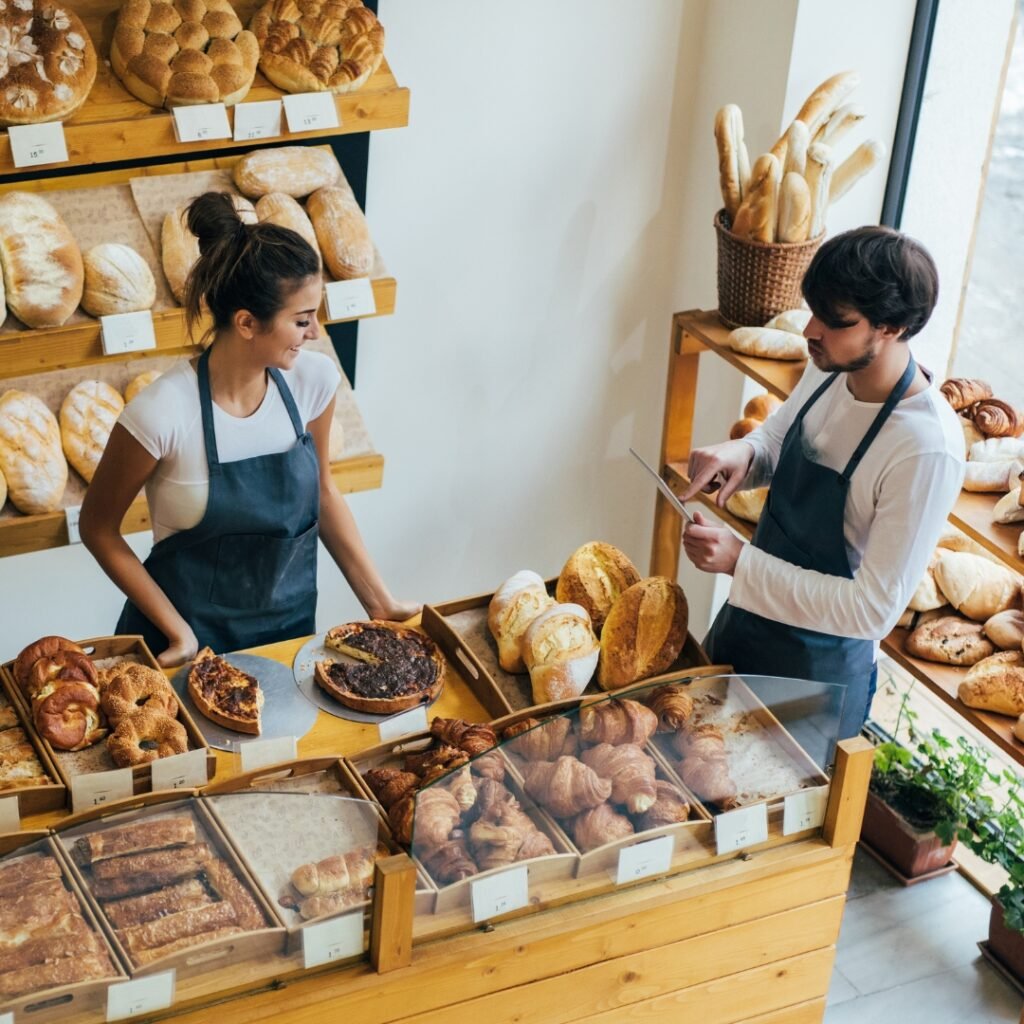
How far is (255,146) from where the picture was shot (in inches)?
131

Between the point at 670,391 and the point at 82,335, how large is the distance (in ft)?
5.19

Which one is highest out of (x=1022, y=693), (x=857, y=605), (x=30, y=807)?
(x=857, y=605)

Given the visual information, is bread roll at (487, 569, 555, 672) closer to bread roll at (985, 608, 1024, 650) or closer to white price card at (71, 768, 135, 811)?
white price card at (71, 768, 135, 811)

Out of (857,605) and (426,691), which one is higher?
(857,605)

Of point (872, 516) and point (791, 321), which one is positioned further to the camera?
point (791, 321)

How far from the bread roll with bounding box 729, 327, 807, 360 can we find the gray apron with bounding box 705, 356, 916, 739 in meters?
0.74

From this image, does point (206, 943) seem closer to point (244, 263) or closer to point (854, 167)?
point (244, 263)

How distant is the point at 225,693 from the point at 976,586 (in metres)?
1.80

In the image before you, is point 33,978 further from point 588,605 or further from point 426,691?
point 588,605

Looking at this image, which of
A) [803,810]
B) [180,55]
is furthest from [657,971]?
[180,55]

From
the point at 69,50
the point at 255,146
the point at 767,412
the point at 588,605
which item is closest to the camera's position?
the point at 588,605

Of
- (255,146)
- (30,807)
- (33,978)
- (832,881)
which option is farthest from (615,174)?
(33,978)

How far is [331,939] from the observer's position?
1.85 m

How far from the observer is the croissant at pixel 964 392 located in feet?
10.8
